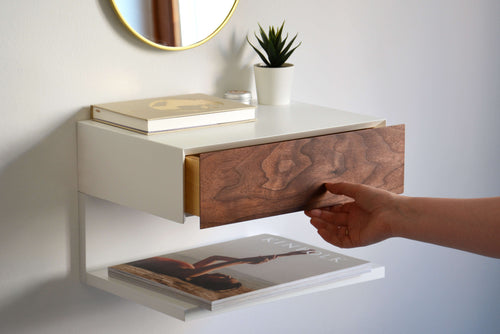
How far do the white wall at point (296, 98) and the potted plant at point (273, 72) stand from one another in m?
0.06

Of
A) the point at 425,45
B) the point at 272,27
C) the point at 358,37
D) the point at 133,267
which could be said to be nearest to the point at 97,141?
the point at 133,267

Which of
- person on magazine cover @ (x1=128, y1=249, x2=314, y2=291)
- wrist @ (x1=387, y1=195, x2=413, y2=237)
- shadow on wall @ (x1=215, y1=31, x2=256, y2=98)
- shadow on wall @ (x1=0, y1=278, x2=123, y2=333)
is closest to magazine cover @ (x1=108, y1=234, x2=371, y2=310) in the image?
person on magazine cover @ (x1=128, y1=249, x2=314, y2=291)

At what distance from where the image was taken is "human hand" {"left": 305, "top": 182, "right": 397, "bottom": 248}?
1.22 metres

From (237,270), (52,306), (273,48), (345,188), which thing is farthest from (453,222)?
(52,306)

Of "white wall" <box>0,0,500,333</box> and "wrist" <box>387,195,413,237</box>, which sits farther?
"white wall" <box>0,0,500,333</box>

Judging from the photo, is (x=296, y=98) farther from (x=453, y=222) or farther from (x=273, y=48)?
(x=453, y=222)

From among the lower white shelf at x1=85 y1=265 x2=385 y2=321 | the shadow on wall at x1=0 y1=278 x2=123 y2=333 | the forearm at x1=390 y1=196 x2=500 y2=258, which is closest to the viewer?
the forearm at x1=390 y1=196 x2=500 y2=258

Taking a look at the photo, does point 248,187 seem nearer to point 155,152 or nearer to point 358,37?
point 155,152

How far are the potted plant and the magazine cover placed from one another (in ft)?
0.98

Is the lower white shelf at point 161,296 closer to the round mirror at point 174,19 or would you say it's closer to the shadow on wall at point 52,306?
the shadow on wall at point 52,306

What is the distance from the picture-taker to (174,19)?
1.39m

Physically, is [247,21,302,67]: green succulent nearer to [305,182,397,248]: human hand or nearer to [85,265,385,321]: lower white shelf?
[305,182,397,248]: human hand

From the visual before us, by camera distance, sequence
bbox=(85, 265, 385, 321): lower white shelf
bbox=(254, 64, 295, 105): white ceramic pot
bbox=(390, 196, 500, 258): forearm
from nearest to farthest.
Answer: bbox=(390, 196, 500, 258): forearm < bbox=(85, 265, 385, 321): lower white shelf < bbox=(254, 64, 295, 105): white ceramic pot

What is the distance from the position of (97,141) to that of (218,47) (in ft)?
1.11
